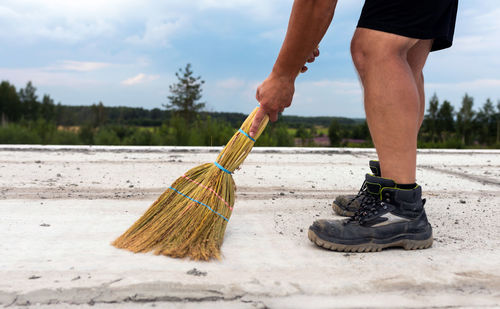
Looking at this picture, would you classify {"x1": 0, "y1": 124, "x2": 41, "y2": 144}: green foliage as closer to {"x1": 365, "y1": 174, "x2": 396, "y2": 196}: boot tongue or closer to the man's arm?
the man's arm

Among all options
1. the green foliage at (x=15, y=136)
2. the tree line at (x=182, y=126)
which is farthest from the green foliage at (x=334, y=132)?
the green foliage at (x=15, y=136)

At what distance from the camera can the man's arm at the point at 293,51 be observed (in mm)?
1378

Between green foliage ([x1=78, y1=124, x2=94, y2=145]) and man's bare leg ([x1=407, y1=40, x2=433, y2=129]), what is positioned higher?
man's bare leg ([x1=407, y1=40, x2=433, y2=129])

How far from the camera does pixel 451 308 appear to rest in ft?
3.46

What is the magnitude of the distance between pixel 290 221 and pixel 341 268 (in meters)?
0.56

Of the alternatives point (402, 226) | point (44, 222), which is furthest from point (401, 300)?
point (44, 222)

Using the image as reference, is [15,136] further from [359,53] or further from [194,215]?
[359,53]

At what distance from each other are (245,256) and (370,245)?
49cm

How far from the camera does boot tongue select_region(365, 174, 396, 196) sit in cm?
154

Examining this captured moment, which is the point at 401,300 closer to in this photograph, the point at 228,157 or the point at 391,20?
the point at 228,157

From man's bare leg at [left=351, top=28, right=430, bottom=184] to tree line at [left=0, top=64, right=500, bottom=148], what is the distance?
29.7 inches

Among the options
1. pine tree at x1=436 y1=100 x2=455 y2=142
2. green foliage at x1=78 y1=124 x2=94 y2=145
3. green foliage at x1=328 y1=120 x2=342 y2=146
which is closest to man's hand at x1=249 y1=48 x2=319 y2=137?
green foliage at x1=78 y1=124 x2=94 y2=145

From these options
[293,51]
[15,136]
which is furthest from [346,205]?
[15,136]

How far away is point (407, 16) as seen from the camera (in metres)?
1.46
